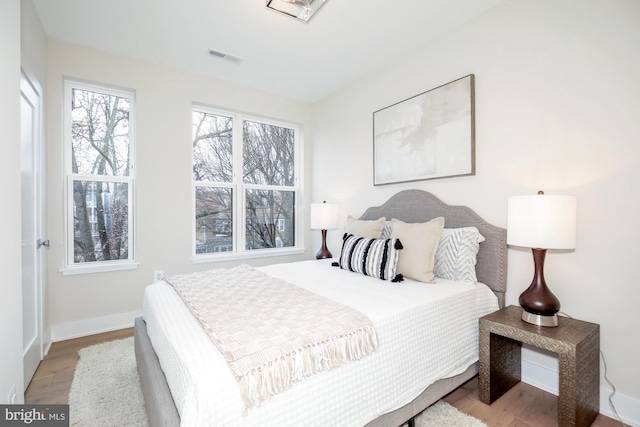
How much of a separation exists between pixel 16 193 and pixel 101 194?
1.66 metres

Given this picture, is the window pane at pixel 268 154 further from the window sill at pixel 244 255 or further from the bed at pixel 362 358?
the bed at pixel 362 358

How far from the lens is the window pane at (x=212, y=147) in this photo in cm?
347

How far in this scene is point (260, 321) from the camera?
135cm

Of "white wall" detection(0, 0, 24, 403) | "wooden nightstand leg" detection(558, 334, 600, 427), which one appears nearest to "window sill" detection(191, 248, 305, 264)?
"white wall" detection(0, 0, 24, 403)

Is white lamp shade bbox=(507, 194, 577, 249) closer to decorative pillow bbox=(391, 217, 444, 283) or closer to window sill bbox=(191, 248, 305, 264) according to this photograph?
decorative pillow bbox=(391, 217, 444, 283)

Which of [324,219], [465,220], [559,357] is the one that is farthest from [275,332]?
[324,219]

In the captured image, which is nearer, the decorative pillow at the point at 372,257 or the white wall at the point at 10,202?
the white wall at the point at 10,202

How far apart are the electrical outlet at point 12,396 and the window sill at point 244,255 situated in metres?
1.95

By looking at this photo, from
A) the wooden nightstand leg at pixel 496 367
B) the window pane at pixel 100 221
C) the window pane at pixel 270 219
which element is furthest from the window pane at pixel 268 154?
the wooden nightstand leg at pixel 496 367

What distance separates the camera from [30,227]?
84.8 inches

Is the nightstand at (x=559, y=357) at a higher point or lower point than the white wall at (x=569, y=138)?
lower

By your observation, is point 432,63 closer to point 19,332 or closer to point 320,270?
point 320,270

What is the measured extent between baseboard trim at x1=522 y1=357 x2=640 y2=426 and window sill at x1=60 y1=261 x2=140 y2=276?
3.54m

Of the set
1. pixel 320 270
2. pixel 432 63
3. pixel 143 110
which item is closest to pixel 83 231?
pixel 143 110
